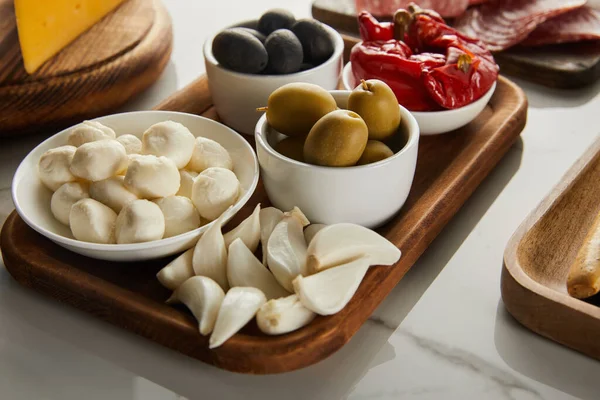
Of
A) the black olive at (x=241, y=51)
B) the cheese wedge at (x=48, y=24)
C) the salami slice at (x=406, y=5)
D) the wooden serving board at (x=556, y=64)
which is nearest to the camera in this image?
the black olive at (x=241, y=51)

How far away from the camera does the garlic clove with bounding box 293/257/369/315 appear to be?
72cm

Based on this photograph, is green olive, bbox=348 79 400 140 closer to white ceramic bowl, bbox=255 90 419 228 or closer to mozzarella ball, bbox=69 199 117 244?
white ceramic bowl, bbox=255 90 419 228

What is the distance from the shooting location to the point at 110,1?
4.13 feet

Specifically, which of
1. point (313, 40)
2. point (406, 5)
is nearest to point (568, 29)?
point (406, 5)

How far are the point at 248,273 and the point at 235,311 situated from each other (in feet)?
0.22

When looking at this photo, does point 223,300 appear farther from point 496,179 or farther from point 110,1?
point 110,1

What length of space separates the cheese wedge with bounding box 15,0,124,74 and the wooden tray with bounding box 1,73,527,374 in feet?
1.05

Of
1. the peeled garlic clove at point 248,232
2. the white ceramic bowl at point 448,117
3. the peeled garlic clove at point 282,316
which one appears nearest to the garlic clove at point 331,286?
the peeled garlic clove at point 282,316

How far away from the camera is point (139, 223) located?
0.76m

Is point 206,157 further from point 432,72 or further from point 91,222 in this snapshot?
point 432,72

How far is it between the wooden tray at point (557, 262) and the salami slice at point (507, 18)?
381mm

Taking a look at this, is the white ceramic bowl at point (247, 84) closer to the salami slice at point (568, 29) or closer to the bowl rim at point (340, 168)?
the bowl rim at point (340, 168)

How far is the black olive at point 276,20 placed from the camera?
104cm

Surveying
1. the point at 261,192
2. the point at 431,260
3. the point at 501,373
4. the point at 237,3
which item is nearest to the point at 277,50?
the point at 261,192
